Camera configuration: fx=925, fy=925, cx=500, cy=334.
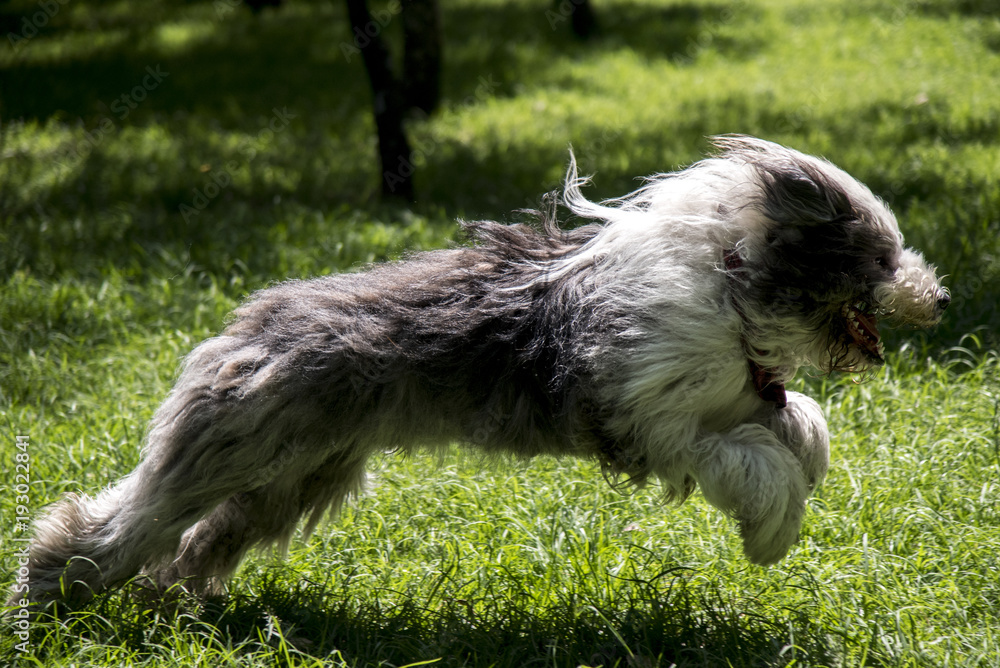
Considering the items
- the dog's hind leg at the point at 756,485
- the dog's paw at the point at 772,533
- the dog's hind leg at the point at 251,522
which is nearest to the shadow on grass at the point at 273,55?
the dog's hind leg at the point at 251,522

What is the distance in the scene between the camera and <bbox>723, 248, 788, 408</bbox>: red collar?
330cm

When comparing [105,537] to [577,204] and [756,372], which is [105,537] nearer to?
[577,204]

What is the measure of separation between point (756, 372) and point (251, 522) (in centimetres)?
209

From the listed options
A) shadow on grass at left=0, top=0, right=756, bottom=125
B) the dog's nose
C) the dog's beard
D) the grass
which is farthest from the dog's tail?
shadow on grass at left=0, top=0, right=756, bottom=125

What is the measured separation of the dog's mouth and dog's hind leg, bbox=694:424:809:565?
18.8 inches

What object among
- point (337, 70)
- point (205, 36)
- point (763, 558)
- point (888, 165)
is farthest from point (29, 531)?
point (205, 36)

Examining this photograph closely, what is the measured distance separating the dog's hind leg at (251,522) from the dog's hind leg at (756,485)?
137cm

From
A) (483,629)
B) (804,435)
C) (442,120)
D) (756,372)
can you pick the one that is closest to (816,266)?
(756,372)

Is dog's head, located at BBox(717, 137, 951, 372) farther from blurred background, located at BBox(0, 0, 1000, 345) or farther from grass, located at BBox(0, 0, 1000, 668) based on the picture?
Answer: blurred background, located at BBox(0, 0, 1000, 345)

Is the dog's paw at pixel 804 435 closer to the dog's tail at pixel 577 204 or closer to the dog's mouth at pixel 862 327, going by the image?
the dog's mouth at pixel 862 327

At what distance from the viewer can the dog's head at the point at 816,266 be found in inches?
129

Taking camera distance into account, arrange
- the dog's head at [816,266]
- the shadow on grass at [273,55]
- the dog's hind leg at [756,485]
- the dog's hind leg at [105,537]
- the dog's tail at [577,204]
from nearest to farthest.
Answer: the dog's hind leg at [756,485] → the dog's head at [816,266] → the dog's hind leg at [105,537] → the dog's tail at [577,204] → the shadow on grass at [273,55]

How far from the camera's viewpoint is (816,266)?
3.31m

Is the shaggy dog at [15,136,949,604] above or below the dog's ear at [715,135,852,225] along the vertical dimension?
below
